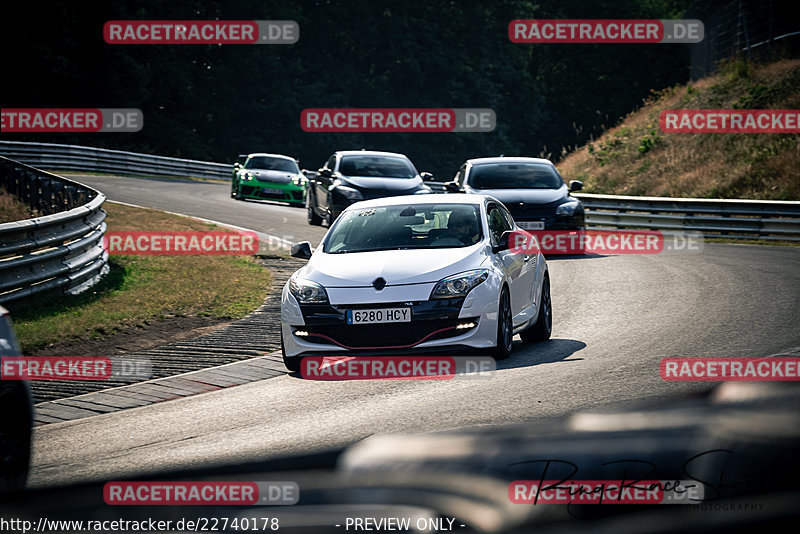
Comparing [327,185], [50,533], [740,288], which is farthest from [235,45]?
[50,533]

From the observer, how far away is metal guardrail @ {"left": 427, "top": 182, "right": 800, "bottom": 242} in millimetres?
23656

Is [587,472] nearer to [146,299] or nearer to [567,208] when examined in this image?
[146,299]

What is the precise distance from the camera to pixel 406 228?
407 inches

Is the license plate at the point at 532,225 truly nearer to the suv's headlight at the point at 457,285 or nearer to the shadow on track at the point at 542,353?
the shadow on track at the point at 542,353

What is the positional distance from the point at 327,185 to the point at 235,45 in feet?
127

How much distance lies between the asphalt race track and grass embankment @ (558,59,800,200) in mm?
16079

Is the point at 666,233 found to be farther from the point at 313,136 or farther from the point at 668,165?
the point at 313,136

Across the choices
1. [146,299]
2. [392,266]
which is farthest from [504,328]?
[146,299]

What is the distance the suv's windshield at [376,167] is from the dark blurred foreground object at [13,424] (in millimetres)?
18350

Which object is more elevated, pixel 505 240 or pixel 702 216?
pixel 505 240

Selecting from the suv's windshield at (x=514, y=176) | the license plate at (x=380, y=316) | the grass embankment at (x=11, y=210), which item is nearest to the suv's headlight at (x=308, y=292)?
the license plate at (x=380, y=316)

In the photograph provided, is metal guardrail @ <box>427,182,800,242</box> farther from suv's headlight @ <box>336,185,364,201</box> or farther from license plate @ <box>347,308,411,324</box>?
license plate @ <box>347,308,411,324</box>

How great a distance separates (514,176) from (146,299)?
922cm

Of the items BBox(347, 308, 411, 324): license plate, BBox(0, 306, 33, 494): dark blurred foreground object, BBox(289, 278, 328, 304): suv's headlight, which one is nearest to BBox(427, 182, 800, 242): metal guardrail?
BBox(289, 278, 328, 304): suv's headlight
